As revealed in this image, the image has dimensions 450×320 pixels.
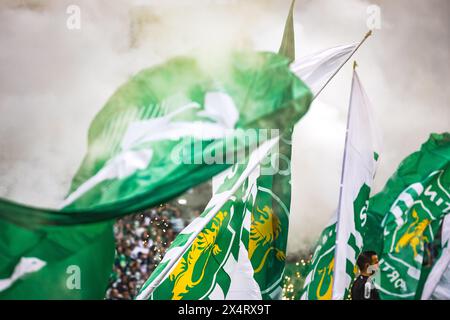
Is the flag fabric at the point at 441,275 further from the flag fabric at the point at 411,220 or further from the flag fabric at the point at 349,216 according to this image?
the flag fabric at the point at 349,216

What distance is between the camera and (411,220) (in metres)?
5.08

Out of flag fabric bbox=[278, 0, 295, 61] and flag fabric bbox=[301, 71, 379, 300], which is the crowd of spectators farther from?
flag fabric bbox=[278, 0, 295, 61]

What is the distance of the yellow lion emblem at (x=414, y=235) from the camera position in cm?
501

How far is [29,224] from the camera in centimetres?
303

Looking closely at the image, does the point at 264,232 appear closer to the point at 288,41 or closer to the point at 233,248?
the point at 233,248

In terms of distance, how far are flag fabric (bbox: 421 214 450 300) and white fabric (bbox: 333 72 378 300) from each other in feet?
3.09

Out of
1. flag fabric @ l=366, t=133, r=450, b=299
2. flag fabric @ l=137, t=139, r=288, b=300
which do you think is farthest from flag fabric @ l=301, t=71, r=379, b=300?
flag fabric @ l=366, t=133, r=450, b=299

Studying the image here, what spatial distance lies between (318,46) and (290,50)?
174 cm

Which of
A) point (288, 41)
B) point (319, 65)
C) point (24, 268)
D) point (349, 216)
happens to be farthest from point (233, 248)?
point (24, 268)

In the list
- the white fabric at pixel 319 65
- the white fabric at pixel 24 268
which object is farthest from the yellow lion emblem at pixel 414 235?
the white fabric at pixel 24 268

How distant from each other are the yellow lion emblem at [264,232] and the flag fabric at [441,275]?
1.29 m

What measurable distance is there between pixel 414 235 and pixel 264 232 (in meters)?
1.24
